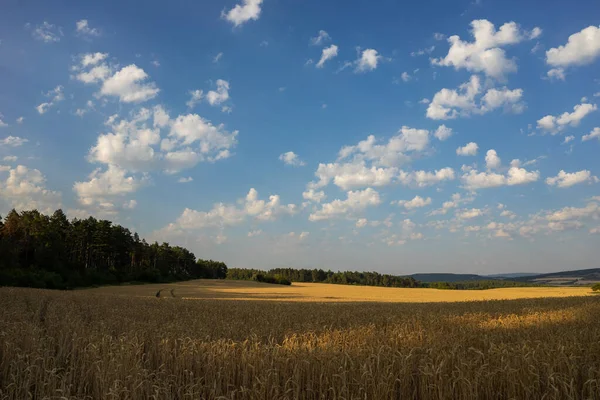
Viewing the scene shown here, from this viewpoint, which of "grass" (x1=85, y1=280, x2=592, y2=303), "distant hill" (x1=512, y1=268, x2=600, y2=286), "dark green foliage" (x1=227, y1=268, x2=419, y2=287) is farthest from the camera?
"dark green foliage" (x1=227, y1=268, x2=419, y2=287)

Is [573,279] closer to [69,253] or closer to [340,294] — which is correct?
[340,294]

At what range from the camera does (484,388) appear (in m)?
5.25

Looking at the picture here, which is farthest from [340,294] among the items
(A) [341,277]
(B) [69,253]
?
(A) [341,277]

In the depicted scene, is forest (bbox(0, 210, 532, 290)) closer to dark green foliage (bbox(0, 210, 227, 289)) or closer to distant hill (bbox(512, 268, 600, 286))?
dark green foliage (bbox(0, 210, 227, 289))

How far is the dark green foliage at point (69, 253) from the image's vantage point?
177 feet

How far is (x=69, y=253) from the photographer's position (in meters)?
84.4

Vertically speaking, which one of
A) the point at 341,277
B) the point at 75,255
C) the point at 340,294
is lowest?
the point at 341,277

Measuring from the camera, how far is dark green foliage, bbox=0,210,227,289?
54031 mm

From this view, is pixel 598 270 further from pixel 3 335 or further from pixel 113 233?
pixel 3 335

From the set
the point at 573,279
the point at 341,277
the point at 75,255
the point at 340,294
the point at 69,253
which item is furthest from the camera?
the point at 341,277

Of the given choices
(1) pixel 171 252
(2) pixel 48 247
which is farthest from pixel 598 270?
(2) pixel 48 247

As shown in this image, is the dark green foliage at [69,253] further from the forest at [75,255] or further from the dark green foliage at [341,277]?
the dark green foliage at [341,277]

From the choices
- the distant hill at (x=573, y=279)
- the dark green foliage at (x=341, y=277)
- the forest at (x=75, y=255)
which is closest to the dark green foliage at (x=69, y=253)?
the forest at (x=75, y=255)

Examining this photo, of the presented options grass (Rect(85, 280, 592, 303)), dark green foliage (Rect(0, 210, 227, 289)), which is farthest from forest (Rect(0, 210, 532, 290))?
grass (Rect(85, 280, 592, 303))
